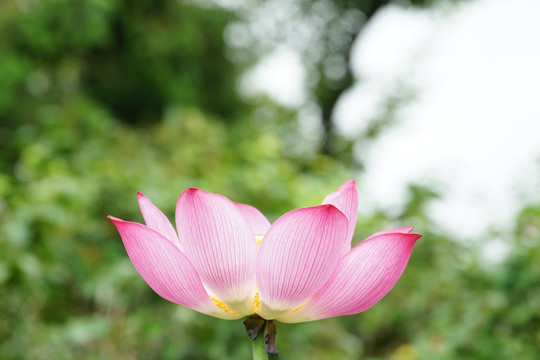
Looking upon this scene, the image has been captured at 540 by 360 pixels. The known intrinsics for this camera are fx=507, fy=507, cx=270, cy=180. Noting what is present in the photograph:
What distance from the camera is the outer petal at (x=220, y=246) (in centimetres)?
33

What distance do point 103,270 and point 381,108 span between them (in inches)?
254

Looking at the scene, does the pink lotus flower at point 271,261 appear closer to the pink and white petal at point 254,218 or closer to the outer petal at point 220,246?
the outer petal at point 220,246

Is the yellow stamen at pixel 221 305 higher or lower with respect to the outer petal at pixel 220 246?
lower

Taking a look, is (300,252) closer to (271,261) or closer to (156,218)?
(271,261)

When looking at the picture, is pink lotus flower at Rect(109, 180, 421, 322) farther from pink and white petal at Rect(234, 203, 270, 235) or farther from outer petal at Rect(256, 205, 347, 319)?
pink and white petal at Rect(234, 203, 270, 235)

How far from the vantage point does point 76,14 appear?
3723 millimetres

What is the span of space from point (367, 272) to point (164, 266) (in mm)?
127

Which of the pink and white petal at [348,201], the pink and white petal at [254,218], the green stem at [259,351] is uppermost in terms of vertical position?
the pink and white petal at [254,218]

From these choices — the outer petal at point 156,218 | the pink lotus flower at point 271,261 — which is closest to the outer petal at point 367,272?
the pink lotus flower at point 271,261

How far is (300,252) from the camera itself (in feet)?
1.04

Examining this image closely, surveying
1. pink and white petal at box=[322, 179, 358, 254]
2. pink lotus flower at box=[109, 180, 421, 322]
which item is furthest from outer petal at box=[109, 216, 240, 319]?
pink and white petal at box=[322, 179, 358, 254]

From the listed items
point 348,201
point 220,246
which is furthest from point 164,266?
point 348,201

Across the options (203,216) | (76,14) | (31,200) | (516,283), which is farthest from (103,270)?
(76,14)

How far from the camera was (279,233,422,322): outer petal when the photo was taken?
0.32 meters
